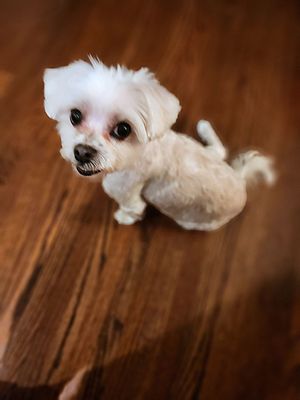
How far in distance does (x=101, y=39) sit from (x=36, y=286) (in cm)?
96

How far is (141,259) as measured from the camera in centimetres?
121

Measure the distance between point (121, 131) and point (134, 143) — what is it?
0.14 ft

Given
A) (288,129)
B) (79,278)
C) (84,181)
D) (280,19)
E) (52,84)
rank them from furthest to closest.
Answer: (280,19) → (288,129) → (84,181) → (79,278) → (52,84)

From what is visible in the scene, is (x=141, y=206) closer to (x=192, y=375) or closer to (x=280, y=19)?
(x=192, y=375)

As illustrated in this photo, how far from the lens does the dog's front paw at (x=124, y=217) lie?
1.19 meters

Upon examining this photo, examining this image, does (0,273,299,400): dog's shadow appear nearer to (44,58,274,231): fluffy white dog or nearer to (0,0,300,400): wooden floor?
(0,0,300,400): wooden floor

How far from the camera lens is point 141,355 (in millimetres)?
1107

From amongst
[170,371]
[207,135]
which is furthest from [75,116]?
[170,371]

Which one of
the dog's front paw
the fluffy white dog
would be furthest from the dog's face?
the dog's front paw

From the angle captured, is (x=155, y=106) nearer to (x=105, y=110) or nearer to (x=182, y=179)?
(x=105, y=110)

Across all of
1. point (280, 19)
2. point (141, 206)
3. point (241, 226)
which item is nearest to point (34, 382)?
point (141, 206)

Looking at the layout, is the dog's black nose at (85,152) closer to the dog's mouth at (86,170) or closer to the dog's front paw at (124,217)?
the dog's mouth at (86,170)

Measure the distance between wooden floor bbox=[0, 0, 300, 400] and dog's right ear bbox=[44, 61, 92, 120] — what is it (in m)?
0.51

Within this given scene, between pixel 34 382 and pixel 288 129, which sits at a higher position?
pixel 288 129
